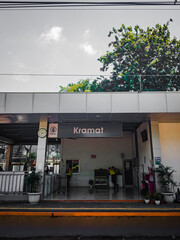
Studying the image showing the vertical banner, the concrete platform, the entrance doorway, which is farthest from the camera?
the entrance doorway

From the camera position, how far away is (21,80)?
9188 mm

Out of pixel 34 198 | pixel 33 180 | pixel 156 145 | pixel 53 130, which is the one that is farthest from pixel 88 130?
pixel 34 198

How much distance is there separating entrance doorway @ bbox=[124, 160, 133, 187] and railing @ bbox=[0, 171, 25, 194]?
27.7 feet

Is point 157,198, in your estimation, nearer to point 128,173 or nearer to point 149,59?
point 128,173

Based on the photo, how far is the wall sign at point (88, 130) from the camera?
829 cm

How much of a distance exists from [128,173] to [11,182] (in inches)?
356

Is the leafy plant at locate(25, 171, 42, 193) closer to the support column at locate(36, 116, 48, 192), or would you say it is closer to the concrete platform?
the support column at locate(36, 116, 48, 192)

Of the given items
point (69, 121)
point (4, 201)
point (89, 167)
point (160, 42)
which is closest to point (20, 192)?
point (4, 201)

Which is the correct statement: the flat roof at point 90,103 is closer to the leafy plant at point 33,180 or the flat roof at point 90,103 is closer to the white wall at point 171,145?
the white wall at point 171,145

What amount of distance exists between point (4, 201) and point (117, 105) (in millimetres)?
6520

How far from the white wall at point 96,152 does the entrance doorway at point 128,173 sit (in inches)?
16.4

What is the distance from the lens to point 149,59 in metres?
18.4

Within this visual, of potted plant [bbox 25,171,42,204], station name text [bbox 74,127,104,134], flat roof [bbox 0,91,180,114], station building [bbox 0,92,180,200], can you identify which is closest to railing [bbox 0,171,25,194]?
station building [bbox 0,92,180,200]

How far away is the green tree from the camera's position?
1823cm
